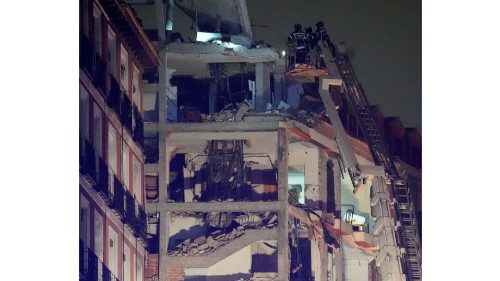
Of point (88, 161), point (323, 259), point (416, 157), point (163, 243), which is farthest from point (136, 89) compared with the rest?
point (416, 157)

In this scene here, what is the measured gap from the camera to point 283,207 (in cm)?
416

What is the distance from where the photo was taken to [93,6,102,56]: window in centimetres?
427

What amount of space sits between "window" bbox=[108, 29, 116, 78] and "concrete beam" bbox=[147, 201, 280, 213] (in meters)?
0.57

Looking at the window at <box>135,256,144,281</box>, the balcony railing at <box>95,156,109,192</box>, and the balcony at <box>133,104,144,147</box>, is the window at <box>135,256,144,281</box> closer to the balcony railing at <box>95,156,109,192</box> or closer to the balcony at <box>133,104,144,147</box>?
the balcony railing at <box>95,156,109,192</box>

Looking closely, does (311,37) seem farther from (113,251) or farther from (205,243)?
(113,251)

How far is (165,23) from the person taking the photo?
13.8 ft

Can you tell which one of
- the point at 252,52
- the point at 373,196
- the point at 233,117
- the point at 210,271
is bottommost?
the point at 210,271

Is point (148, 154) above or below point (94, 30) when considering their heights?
below

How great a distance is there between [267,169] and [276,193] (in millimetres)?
101

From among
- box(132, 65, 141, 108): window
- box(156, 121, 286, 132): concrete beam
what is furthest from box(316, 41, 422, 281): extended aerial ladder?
box(132, 65, 141, 108): window

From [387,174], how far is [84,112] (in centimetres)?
123
